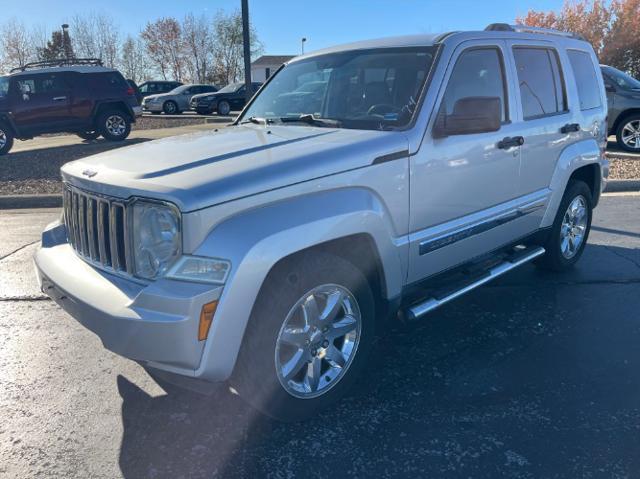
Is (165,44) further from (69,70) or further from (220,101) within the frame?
(69,70)

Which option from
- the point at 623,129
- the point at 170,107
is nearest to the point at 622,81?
the point at 623,129

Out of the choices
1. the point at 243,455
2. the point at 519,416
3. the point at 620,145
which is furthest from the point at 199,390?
the point at 620,145

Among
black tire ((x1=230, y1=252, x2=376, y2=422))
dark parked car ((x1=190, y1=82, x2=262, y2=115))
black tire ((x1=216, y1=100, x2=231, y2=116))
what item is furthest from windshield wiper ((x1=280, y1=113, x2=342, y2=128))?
black tire ((x1=216, y1=100, x2=231, y2=116))

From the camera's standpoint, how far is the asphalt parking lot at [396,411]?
2.64 meters

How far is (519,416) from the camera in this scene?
2.99 metres

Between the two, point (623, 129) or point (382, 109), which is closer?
point (382, 109)

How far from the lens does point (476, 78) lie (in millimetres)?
3760

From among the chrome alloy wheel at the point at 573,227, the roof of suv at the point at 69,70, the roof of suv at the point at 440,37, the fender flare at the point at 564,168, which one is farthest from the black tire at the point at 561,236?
the roof of suv at the point at 69,70

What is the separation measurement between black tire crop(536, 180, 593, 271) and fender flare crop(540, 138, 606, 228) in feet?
0.50

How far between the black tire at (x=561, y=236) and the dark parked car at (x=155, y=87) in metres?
29.0

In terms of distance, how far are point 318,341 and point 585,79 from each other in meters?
3.80

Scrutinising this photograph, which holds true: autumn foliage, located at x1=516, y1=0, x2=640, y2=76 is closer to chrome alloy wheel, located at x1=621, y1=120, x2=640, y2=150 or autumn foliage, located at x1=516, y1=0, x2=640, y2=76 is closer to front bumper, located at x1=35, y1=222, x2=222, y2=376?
chrome alloy wheel, located at x1=621, y1=120, x2=640, y2=150

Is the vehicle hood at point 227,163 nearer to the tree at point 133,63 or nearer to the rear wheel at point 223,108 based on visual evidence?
the rear wheel at point 223,108

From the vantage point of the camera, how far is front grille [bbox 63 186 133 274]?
269 centimetres
